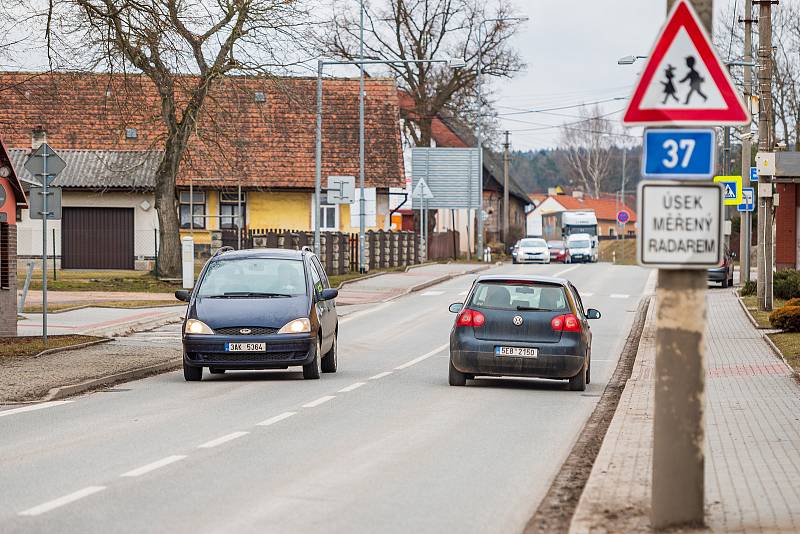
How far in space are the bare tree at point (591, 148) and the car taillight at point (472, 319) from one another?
122672 millimetres

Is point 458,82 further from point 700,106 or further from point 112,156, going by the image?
point 700,106

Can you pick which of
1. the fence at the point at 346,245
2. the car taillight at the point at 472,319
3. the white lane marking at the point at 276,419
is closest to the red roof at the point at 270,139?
the fence at the point at 346,245

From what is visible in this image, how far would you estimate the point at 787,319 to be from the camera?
26891mm

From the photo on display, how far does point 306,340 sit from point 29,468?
8.44 meters

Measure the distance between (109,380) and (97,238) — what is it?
129 ft

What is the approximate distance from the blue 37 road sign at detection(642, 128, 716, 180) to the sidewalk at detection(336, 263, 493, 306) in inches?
1216

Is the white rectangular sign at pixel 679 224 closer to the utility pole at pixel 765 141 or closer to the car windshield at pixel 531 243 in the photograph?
the utility pole at pixel 765 141

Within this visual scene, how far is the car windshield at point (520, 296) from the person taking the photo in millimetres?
→ 18547

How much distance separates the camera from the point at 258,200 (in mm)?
60906

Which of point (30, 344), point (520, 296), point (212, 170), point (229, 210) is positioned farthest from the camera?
point (229, 210)

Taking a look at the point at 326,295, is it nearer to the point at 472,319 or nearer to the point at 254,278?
the point at 254,278

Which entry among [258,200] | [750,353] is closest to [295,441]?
[750,353]

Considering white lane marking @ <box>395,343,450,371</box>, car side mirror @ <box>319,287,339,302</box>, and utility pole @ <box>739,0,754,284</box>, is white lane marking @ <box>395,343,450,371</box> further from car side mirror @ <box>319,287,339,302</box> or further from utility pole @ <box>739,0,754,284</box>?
utility pole @ <box>739,0,754,284</box>

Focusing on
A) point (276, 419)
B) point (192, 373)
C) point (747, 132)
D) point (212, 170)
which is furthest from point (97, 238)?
point (276, 419)
